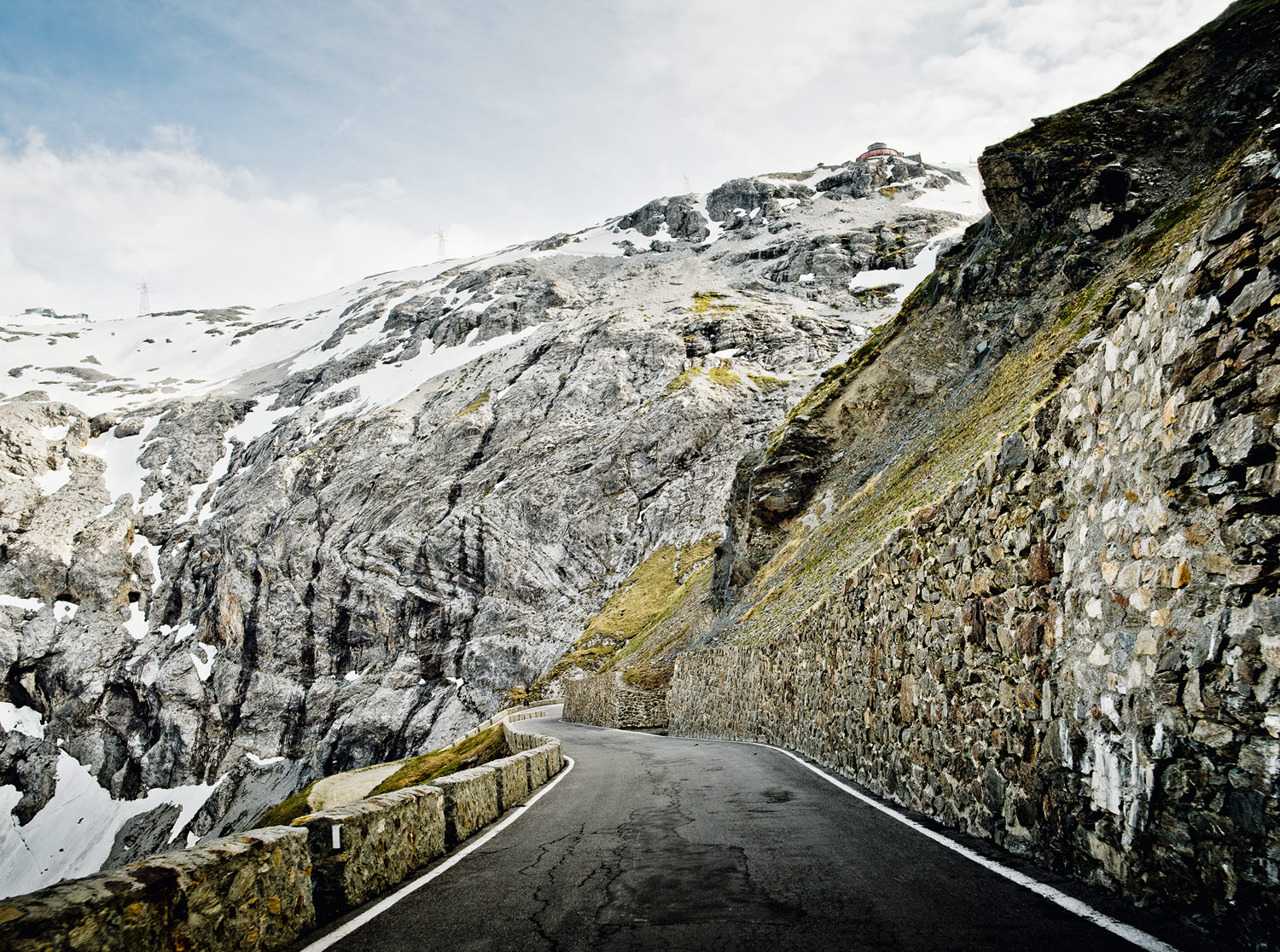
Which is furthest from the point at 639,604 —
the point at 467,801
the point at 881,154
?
the point at 881,154

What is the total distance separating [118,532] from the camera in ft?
304

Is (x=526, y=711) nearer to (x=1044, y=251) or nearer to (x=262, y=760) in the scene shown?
(x=262, y=760)

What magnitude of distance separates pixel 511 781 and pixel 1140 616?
898 centimetres

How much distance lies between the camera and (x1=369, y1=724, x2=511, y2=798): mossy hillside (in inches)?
848

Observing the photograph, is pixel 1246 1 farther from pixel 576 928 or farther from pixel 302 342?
pixel 302 342

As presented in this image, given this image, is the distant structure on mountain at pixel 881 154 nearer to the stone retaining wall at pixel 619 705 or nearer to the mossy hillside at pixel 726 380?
the mossy hillside at pixel 726 380

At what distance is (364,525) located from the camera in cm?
7431

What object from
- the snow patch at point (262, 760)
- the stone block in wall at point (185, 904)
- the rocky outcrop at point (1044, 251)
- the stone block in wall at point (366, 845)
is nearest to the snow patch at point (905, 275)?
the rocky outcrop at point (1044, 251)

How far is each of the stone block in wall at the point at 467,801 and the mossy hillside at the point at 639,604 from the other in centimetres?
3844

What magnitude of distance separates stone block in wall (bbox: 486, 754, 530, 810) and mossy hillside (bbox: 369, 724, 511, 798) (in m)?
10.6

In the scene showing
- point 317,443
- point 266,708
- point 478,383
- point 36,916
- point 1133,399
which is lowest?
point 266,708

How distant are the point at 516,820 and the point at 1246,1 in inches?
1462

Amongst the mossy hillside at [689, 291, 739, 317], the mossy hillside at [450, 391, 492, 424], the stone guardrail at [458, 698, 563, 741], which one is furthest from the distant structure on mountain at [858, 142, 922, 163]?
the stone guardrail at [458, 698, 563, 741]

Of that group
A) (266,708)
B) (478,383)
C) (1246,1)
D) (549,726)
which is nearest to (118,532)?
(266,708)
